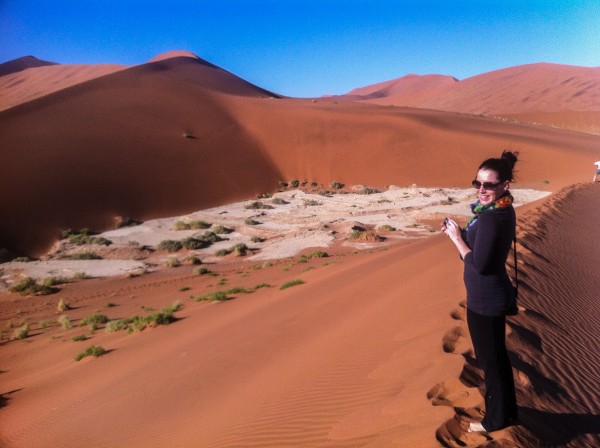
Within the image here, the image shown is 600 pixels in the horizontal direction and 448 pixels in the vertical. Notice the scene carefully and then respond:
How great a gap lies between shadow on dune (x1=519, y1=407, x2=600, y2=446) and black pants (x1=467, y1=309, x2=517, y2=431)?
16.8 inches

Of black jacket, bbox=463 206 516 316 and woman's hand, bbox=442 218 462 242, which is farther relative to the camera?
woman's hand, bbox=442 218 462 242

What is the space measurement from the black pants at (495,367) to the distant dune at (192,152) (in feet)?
76.1

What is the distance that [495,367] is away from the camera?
3.05 meters

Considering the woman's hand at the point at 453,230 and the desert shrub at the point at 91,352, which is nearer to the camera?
the woman's hand at the point at 453,230

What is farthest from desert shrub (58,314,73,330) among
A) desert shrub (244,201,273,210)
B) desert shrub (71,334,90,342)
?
desert shrub (244,201,273,210)

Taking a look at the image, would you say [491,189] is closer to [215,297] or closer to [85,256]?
[215,297]

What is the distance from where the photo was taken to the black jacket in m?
2.79

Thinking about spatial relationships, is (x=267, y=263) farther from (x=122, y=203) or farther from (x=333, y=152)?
(x=333, y=152)

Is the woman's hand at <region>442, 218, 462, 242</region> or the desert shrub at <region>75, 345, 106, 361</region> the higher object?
the woman's hand at <region>442, 218, 462, 242</region>

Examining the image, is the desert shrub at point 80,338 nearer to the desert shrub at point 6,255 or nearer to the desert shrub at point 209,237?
the desert shrub at point 209,237

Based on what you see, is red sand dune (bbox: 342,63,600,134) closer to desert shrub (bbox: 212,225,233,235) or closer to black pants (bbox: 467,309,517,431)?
desert shrub (bbox: 212,225,233,235)

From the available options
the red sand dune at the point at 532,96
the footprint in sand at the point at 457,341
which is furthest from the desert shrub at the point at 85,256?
the red sand dune at the point at 532,96

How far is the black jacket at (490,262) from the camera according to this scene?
2.79m

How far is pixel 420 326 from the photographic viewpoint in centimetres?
573
